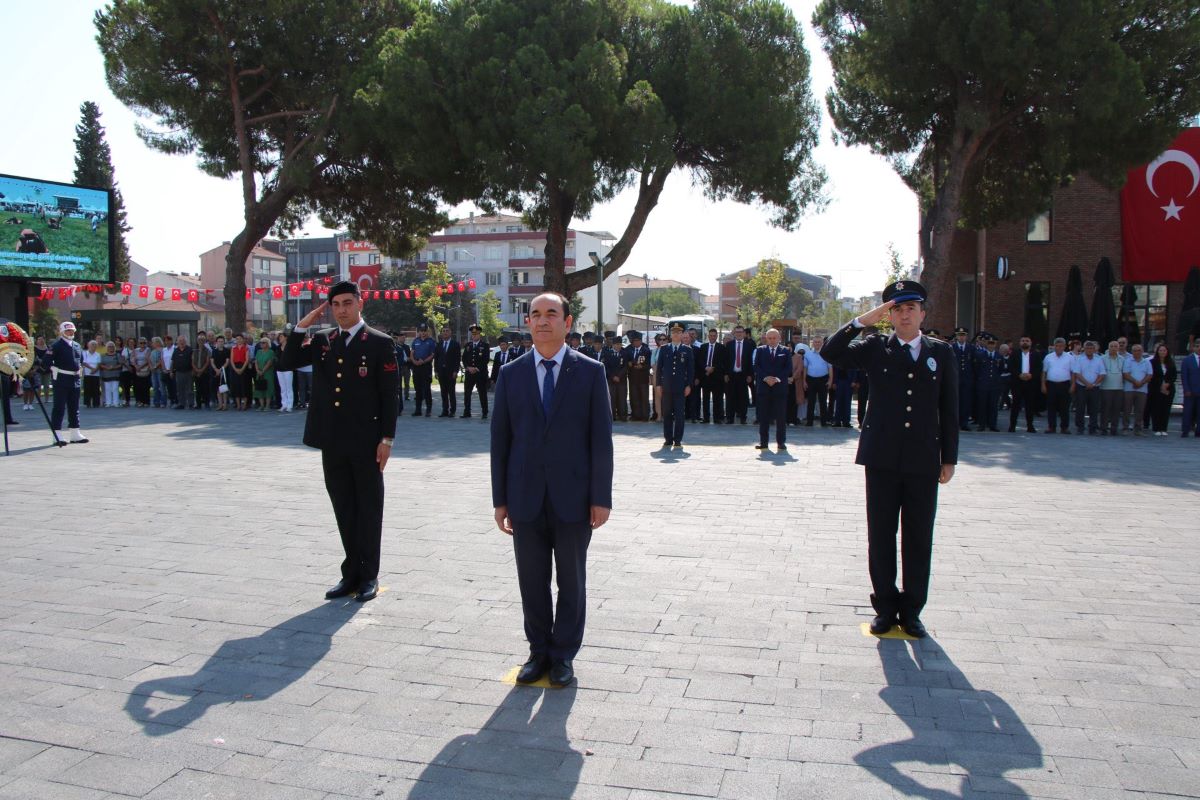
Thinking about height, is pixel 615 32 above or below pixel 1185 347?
above

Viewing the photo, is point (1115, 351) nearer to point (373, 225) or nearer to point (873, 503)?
point (873, 503)

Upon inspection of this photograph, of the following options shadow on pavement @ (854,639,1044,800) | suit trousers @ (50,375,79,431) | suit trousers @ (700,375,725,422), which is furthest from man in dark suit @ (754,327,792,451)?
suit trousers @ (50,375,79,431)

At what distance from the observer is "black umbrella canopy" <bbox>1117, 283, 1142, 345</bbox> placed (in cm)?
2733

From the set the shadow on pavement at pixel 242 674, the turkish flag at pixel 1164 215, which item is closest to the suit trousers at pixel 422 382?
the shadow on pavement at pixel 242 674

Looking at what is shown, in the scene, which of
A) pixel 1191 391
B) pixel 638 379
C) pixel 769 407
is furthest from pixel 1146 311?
pixel 769 407

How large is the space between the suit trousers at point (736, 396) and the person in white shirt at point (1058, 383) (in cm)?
571

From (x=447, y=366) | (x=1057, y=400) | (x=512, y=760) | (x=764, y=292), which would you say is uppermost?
(x=764, y=292)

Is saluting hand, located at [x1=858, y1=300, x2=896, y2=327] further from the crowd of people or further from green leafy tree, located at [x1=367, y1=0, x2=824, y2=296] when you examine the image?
green leafy tree, located at [x1=367, y1=0, x2=824, y2=296]

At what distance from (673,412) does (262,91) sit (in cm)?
1984

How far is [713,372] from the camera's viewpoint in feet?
59.4

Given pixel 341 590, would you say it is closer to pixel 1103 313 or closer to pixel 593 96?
pixel 593 96

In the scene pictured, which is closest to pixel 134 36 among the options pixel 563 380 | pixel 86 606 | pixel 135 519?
pixel 135 519

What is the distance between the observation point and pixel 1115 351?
16922 mm

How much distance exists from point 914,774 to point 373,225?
98.7 feet
